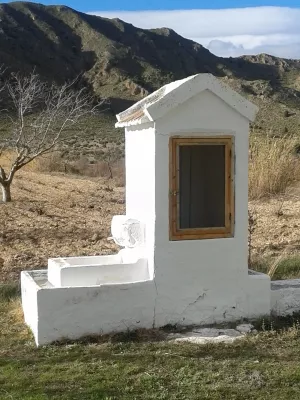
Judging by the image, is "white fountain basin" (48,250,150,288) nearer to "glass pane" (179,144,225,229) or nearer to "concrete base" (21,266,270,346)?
"concrete base" (21,266,270,346)

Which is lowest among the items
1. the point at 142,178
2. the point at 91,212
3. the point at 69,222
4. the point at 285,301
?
the point at 285,301

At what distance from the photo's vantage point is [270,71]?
55719 mm

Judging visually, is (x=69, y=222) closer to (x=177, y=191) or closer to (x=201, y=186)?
(x=201, y=186)

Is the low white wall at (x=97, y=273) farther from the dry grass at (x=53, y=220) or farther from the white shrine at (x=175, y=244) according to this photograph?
the dry grass at (x=53, y=220)

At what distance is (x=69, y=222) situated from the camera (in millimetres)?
12078

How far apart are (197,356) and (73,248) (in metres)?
4.70

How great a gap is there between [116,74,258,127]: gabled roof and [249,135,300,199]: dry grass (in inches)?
370

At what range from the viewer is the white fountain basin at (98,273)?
21.8 feet

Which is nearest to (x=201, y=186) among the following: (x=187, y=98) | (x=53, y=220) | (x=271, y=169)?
(x=187, y=98)

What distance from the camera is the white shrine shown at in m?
6.30

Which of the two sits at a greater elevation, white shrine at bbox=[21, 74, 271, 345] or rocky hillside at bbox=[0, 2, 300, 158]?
rocky hillside at bbox=[0, 2, 300, 158]

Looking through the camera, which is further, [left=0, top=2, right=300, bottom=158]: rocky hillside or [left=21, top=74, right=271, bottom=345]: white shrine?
[left=0, top=2, right=300, bottom=158]: rocky hillside

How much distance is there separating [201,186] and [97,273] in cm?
142

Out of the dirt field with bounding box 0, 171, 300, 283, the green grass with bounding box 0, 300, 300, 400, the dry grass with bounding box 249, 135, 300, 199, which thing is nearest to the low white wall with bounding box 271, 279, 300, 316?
the green grass with bounding box 0, 300, 300, 400
